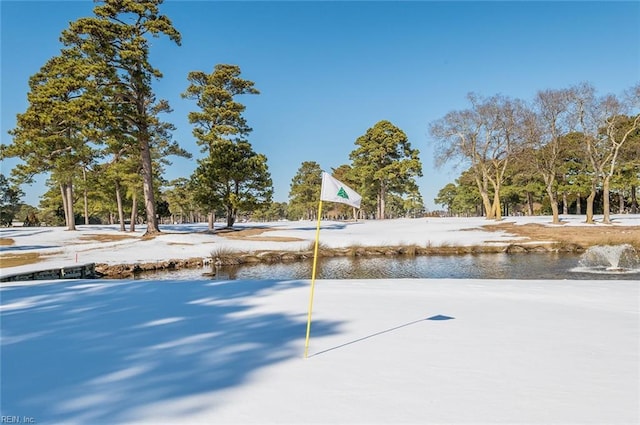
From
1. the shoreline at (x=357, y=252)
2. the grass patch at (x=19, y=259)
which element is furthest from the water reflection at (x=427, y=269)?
the grass patch at (x=19, y=259)

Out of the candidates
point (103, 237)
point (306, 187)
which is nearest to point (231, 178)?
point (103, 237)

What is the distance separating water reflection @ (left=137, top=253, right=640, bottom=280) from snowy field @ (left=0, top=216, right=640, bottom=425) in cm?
663

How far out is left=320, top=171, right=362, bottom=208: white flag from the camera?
463 centimetres

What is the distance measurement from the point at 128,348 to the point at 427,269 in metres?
14.2

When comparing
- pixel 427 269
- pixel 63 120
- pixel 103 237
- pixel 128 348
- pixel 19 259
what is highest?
pixel 63 120

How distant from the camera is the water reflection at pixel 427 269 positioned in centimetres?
1460

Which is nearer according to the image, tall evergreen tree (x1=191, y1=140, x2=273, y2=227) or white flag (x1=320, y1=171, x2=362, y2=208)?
white flag (x1=320, y1=171, x2=362, y2=208)

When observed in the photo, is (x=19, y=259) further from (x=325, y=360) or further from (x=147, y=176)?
(x=325, y=360)

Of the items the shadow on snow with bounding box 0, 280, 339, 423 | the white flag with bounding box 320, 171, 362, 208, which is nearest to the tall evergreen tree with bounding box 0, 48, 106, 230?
the shadow on snow with bounding box 0, 280, 339, 423

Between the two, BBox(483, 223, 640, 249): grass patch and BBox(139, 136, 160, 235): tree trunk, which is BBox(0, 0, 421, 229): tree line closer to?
BBox(139, 136, 160, 235): tree trunk

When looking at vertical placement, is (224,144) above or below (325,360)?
above

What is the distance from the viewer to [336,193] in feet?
15.3

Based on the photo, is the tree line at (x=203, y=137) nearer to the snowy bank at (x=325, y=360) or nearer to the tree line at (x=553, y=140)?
the tree line at (x=553, y=140)

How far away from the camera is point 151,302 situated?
743 centimetres
